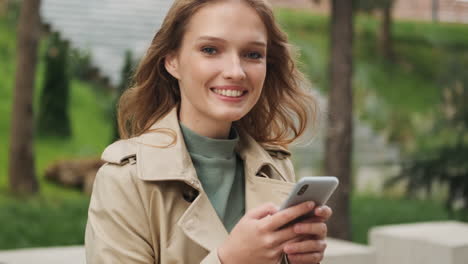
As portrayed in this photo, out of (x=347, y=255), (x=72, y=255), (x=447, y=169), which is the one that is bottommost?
(x=447, y=169)

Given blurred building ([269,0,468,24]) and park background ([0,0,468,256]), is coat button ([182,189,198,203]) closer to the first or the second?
park background ([0,0,468,256])

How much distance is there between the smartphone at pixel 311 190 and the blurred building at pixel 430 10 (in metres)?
9.46

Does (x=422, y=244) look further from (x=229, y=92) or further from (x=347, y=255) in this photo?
(x=229, y=92)

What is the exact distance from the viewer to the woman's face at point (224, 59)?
5.71 ft

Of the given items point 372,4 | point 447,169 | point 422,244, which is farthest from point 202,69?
point 372,4

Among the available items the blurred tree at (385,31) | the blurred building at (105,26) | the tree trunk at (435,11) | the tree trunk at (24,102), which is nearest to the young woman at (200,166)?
the tree trunk at (24,102)

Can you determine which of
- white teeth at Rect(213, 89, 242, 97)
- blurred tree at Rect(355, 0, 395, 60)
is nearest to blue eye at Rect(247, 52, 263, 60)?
white teeth at Rect(213, 89, 242, 97)

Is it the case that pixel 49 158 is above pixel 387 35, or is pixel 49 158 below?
below

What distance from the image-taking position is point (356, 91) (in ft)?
35.5

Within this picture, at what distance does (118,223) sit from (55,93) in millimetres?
6828

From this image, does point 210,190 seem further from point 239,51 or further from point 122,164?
point 239,51

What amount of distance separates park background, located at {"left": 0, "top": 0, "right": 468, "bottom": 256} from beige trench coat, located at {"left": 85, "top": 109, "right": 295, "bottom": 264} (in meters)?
5.61

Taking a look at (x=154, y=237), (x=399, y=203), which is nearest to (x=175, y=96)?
(x=154, y=237)

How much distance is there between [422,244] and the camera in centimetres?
455
